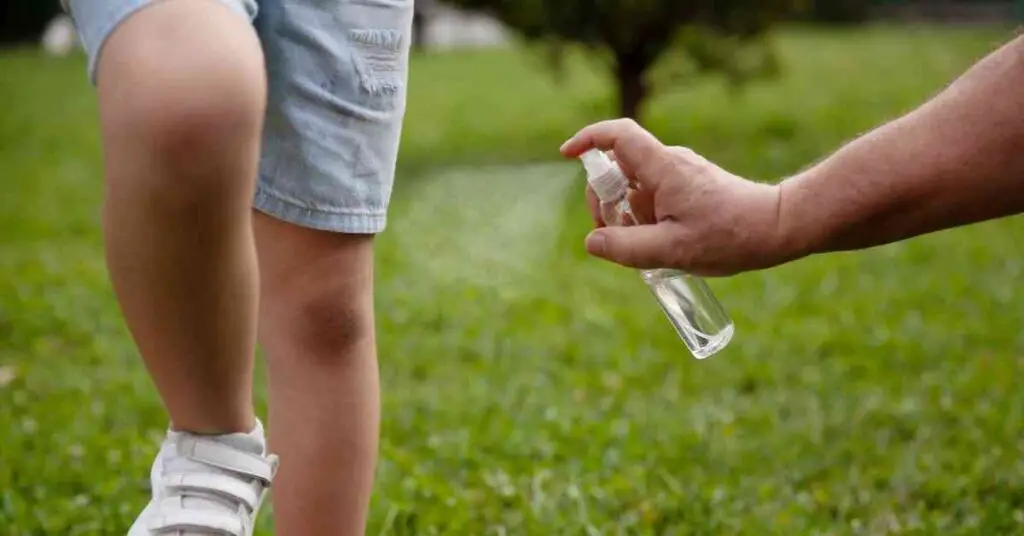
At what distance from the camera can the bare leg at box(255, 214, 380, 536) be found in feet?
4.86

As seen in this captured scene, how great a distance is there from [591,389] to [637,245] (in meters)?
1.91

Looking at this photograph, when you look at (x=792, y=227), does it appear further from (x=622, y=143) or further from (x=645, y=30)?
(x=645, y=30)

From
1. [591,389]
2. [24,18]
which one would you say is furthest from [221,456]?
[24,18]

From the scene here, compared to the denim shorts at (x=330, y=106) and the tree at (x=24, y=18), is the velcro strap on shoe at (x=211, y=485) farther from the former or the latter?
the tree at (x=24, y=18)

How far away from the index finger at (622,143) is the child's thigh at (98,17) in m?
0.42

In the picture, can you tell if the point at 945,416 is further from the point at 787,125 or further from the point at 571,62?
the point at 571,62

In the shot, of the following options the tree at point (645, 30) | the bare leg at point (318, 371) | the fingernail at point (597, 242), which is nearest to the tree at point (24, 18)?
the tree at point (645, 30)

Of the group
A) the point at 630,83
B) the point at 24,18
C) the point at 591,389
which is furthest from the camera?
the point at 24,18

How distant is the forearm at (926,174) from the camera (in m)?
1.15

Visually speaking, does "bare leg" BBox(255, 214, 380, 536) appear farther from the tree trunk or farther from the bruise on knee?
the tree trunk

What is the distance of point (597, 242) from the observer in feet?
4.29

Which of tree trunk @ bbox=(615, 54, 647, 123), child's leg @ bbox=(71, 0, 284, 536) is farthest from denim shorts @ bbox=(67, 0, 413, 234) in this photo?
tree trunk @ bbox=(615, 54, 647, 123)

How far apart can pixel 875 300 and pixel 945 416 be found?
1.27 m

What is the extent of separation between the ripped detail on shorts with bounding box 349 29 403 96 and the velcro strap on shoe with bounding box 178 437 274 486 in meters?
0.46
